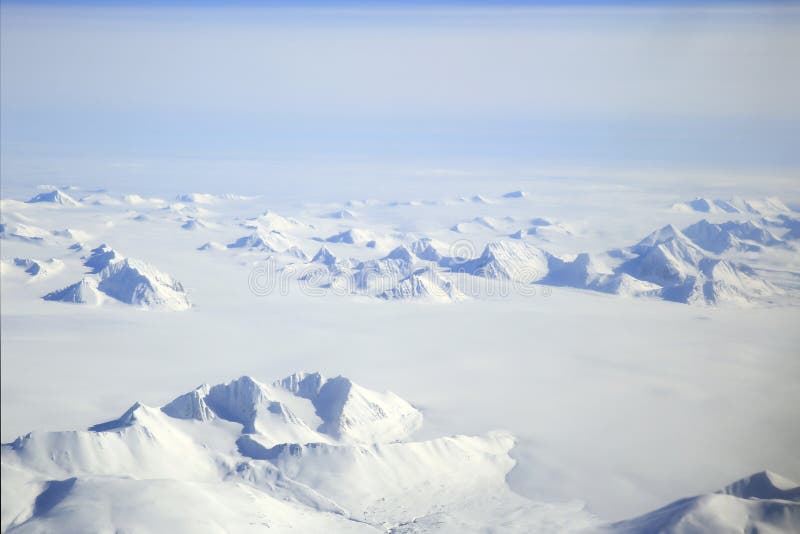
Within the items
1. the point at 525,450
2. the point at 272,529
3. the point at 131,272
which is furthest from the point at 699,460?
the point at 131,272

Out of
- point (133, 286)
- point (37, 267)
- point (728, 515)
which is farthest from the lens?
point (133, 286)

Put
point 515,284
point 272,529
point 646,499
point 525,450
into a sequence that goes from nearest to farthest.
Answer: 1. point 272,529
2. point 646,499
3. point 525,450
4. point 515,284

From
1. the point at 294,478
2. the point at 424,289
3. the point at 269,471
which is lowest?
the point at 424,289

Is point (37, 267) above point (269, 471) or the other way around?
above

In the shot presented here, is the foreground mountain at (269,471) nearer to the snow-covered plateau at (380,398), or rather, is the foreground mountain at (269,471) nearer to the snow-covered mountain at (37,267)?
the snow-covered plateau at (380,398)

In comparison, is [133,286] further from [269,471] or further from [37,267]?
[269,471]

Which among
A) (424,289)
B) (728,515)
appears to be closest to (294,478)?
(728,515)

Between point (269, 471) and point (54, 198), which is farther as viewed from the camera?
point (54, 198)

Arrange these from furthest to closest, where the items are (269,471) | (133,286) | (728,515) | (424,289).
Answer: (424,289)
(133,286)
(269,471)
(728,515)

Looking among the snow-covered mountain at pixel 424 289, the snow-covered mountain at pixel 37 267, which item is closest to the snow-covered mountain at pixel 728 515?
the snow-covered mountain at pixel 424 289

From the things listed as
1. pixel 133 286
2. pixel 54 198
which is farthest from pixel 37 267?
pixel 54 198

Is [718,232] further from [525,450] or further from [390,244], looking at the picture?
[525,450]
